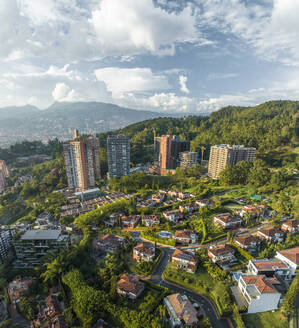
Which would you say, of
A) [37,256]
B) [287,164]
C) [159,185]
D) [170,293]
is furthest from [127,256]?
[287,164]

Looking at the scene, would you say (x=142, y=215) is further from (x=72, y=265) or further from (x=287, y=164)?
(x=287, y=164)

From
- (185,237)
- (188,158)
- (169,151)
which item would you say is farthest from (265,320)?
(169,151)

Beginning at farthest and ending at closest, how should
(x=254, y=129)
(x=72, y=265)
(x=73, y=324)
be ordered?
(x=254, y=129)
(x=72, y=265)
(x=73, y=324)

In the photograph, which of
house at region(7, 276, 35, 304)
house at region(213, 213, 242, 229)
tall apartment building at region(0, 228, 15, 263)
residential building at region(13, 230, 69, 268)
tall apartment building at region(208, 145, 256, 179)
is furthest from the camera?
tall apartment building at region(208, 145, 256, 179)

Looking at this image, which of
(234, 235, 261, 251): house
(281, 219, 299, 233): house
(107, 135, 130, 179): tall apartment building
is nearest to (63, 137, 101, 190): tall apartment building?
(107, 135, 130, 179): tall apartment building

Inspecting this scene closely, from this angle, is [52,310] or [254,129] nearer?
[52,310]

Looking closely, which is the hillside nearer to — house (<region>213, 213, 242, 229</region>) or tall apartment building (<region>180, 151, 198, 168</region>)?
tall apartment building (<region>180, 151, 198, 168</region>)
